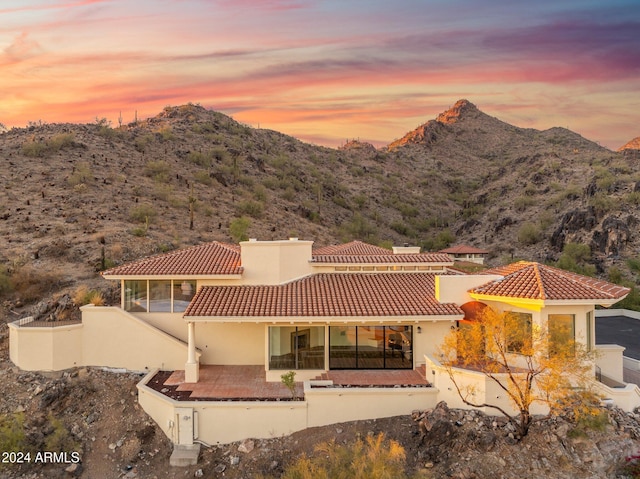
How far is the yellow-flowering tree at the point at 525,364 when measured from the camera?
51.1ft

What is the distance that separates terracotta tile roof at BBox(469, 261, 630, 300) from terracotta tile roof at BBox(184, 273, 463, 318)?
2199 mm

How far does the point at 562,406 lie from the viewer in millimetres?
15812

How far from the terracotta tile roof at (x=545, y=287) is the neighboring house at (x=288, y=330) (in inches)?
2.9

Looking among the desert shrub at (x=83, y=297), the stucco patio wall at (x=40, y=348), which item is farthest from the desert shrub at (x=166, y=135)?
the stucco patio wall at (x=40, y=348)

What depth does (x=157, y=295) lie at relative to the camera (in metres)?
22.8

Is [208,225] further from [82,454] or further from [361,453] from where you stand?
[361,453]

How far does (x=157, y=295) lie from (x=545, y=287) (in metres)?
17.5

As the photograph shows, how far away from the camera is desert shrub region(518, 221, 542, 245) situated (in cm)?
6241

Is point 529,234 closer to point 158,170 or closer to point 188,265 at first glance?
point 158,170

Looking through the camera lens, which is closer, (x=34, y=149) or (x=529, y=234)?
(x=34, y=149)

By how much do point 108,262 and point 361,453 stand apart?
24.8m

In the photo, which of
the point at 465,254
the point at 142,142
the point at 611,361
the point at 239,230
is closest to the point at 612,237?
the point at 465,254

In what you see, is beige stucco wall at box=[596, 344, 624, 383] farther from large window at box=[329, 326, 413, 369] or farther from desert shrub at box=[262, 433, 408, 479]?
desert shrub at box=[262, 433, 408, 479]

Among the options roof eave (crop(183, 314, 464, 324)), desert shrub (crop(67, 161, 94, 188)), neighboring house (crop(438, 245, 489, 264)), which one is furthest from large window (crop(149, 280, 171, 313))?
neighboring house (crop(438, 245, 489, 264))
